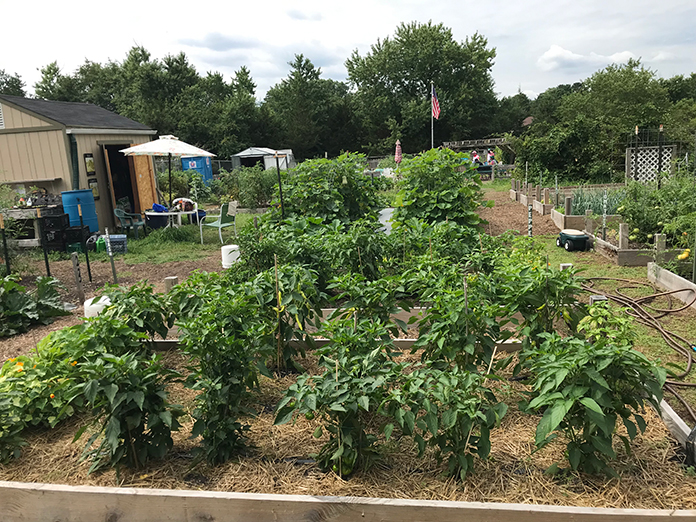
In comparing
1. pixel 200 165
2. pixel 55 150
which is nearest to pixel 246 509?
pixel 55 150

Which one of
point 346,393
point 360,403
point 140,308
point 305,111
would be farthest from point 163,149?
point 305,111

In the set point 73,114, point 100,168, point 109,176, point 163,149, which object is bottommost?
point 109,176

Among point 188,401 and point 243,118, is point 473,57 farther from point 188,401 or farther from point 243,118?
point 188,401

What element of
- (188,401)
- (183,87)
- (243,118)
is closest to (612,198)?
(188,401)

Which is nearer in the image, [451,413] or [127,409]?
[451,413]

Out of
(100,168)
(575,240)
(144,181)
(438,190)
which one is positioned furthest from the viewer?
(144,181)

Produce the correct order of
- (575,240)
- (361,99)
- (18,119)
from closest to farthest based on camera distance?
(575,240) → (18,119) → (361,99)

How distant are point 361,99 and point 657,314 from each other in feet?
137

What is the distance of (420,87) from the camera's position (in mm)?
44750

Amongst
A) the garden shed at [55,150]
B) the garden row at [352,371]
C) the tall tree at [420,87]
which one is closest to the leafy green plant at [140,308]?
the garden row at [352,371]

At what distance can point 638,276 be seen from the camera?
22.6 feet

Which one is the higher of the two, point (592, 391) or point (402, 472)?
point (592, 391)

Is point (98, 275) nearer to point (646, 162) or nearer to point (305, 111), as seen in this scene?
point (646, 162)

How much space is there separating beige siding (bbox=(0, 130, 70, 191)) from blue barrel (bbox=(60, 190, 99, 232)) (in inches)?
30.9
